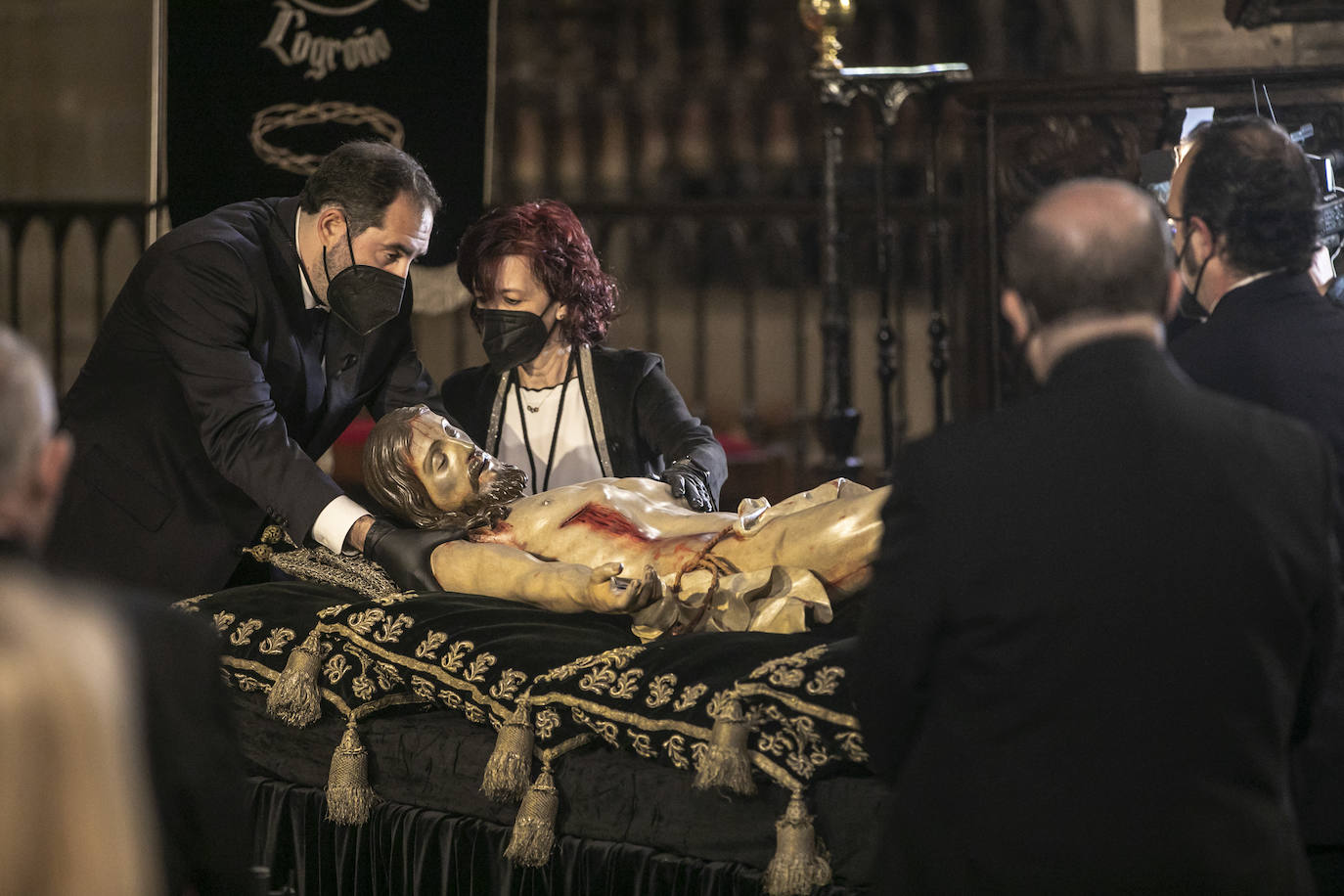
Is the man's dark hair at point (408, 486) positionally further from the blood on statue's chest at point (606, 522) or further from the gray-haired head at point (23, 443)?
the gray-haired head at point (23, 443)

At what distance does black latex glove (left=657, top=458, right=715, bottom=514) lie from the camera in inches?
106

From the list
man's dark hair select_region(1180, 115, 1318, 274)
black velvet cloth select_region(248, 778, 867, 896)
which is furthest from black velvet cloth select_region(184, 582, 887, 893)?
man's dark hair select_region(1180, 115, 1318, 274)

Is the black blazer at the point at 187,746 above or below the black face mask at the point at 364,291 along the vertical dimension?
below

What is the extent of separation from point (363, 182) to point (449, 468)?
583 mm

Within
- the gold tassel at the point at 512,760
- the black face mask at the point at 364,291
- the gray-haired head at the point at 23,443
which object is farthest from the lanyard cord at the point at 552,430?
the gray-haired head at the point at 23,443

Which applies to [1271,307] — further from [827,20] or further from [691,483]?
[827,20]

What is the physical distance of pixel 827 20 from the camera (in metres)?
4.38

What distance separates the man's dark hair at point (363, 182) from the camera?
265cm

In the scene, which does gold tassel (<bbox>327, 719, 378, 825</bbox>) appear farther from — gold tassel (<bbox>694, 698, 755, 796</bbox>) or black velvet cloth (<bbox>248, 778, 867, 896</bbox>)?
gold tassel (<bbox>694, 698, 755, 796</bbox>)

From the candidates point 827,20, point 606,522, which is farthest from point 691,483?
point 827,20

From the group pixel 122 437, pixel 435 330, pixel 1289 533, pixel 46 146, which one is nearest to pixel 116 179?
pixel 46 146

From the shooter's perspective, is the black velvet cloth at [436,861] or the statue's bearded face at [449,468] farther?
the statue's bearded face at [449,468]

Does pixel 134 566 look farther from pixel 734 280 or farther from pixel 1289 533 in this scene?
pixel 734 280

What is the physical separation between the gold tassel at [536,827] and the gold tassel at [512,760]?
0.08 ft
